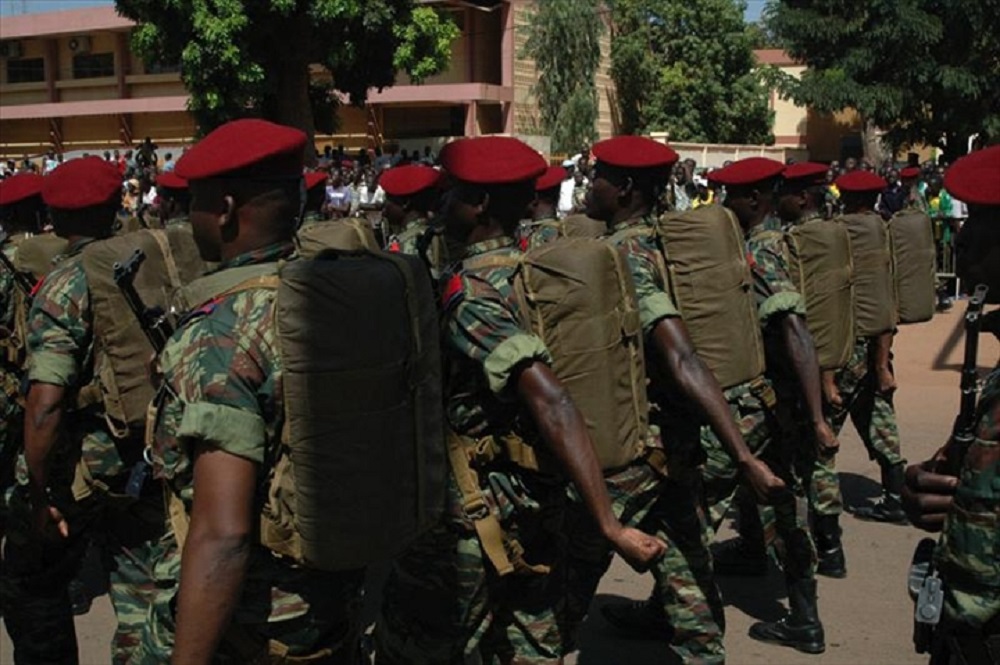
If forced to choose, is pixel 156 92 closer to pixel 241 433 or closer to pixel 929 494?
pixel 241 433

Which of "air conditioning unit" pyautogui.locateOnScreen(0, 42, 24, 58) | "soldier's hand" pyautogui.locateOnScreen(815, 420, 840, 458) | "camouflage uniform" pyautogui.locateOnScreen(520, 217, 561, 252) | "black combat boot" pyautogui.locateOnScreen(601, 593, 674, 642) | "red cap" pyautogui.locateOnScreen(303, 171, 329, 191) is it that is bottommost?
"black combat boot" pyautogui.locateOnScreen(601, 593, 674, 642)

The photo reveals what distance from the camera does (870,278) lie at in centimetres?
638

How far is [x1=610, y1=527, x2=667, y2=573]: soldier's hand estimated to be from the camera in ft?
9.56

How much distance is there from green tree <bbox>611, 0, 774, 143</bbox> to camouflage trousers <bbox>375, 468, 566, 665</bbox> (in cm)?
3884

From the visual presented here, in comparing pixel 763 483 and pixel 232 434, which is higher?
pixel 232 434

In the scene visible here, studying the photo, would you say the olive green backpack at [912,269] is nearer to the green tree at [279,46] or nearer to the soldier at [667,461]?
the soldier at [667,461]

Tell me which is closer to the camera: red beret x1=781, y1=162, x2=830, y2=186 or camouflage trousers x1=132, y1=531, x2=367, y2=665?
camouflage trousers x1=132, y1=531, x2=367, y2=665

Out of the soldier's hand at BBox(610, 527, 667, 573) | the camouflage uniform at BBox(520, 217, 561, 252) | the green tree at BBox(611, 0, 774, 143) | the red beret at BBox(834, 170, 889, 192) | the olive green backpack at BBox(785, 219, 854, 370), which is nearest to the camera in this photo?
the soldier's hand at BBox(610, 527, 667, 573)

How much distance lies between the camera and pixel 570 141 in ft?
112

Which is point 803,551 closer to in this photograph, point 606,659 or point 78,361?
point 606,659

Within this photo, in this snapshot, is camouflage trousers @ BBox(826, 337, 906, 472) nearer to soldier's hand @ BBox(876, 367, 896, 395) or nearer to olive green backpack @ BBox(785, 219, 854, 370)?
soldier's hand @ BBox(876, 367, 896, 395)

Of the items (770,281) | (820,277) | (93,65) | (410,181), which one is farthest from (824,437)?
(93,65)

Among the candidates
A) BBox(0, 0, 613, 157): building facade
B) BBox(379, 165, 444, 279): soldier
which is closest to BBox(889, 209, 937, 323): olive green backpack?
BBox(379, 165, 444, 279): soldier

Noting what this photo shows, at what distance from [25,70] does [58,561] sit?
139 ft
